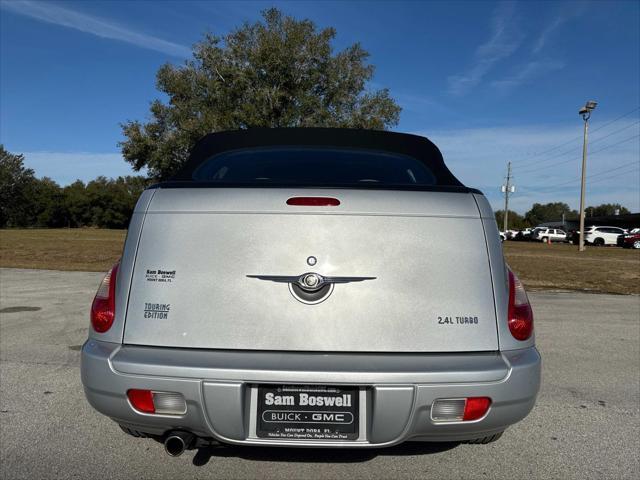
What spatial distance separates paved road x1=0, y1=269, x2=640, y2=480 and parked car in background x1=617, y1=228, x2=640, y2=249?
127 ft

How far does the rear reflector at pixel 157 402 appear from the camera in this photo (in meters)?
2.00

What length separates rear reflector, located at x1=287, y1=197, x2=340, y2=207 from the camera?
2.14m

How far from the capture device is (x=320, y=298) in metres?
2.07

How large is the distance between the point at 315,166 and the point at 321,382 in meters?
1.57

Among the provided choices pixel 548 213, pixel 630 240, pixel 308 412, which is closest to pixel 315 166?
pixel 308 412

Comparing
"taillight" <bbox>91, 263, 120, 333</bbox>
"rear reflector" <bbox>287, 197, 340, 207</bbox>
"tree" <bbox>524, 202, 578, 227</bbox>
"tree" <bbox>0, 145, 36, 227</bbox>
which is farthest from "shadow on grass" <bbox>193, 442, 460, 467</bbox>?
"tree" <bbox>524, 202, 578, 227</bbox>

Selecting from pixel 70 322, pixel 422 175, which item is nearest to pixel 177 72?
pixel 70 322

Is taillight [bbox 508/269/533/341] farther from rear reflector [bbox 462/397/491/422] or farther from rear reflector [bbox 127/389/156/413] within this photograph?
rear reflector [bbox 127/389/156/413]

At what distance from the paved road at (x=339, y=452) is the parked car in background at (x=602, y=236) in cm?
4126

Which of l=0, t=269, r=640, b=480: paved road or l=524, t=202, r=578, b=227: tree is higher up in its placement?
l=524, t=202, r=578, b=227: tree

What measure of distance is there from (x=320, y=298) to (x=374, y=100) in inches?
856

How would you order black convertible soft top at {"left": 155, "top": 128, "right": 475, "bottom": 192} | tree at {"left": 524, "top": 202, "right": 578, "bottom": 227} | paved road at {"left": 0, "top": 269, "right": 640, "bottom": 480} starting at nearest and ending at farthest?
paved road at {"left": 0, "top": 269, "right": 640, "bottom": 480}, black convertible soft top at {"left": 155, "top": 128, "right": 475, "bottom": 192}, tree at {"left": 524, "top": 202, "right": 578, "bottom": 227}

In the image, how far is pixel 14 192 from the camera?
8612 cm

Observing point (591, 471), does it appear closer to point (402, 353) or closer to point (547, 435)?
point (547, 435)
